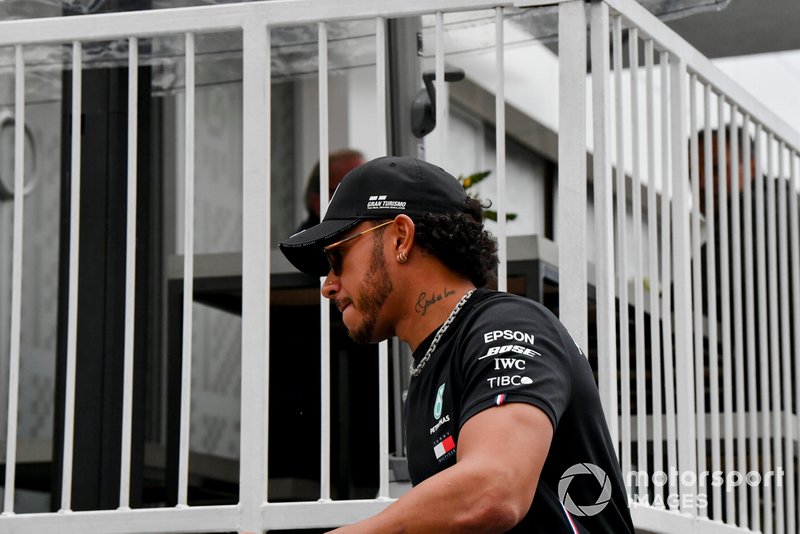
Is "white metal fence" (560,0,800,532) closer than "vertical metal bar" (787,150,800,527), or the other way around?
"white metal fence" (560,0,800,532)

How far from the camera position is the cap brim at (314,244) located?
2.24 m

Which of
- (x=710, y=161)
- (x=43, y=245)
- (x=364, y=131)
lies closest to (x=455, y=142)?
(x=364, y=131)

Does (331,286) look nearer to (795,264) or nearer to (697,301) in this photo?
(697,301)

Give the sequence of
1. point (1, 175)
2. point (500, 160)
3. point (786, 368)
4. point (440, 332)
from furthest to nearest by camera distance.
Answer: point (1, 175) < point (786, 368) < point (500, 160) < point (440, 332)

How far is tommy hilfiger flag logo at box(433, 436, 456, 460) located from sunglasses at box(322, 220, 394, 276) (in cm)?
37

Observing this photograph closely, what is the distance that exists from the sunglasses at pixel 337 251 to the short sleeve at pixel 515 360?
0.27 m

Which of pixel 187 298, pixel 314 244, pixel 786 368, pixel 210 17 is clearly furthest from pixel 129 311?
pixel 786 368

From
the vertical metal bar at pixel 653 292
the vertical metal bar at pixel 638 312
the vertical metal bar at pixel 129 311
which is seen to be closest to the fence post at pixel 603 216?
the vertical metal bar at pixel 638 312

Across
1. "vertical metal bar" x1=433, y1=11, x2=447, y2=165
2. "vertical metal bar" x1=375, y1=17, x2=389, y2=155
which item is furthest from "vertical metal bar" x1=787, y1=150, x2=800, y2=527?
"vertical metal bar" x1=375, y1=17, x2=389, y2=155

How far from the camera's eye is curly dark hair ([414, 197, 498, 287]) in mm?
2188

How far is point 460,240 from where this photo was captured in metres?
2.20

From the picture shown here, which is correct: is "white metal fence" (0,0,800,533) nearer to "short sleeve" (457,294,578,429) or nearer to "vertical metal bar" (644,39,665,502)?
"vertical metal bar" (644,39,665,502)

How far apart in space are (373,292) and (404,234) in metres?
0.12

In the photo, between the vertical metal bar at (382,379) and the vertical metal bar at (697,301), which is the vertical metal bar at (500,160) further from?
the vertical metal bar at (697,301)
